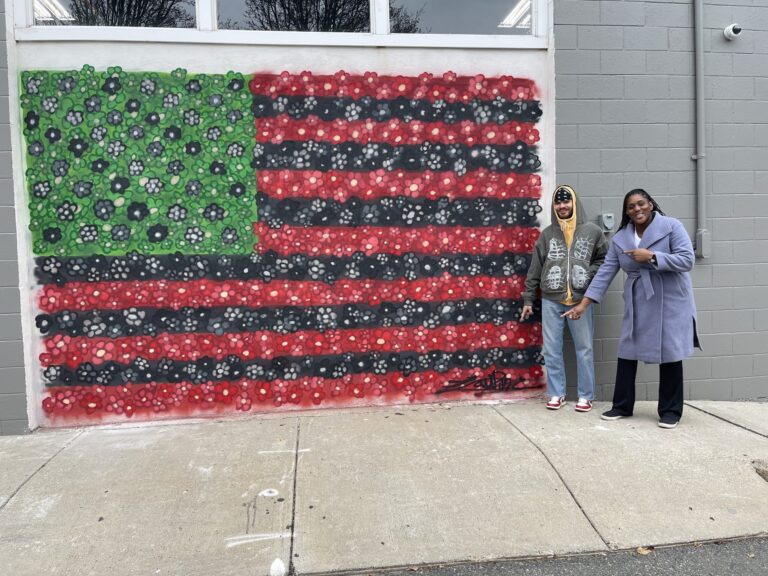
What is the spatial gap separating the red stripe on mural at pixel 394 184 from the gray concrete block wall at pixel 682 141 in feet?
1.50

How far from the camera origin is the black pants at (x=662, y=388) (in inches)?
168

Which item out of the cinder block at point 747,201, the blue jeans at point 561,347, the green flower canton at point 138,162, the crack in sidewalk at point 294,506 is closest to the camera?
the crack in sidewalk at point 294,506

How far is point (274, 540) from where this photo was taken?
2869 millimetres

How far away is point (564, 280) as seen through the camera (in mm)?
4520

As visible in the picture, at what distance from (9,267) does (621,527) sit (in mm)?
4495

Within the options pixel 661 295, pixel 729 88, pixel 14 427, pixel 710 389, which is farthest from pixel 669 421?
pixel 14 427

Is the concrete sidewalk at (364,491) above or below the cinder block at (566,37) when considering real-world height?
below

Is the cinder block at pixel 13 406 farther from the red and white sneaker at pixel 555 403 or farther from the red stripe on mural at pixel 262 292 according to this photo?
the red and white sneaker at pixel 555 403

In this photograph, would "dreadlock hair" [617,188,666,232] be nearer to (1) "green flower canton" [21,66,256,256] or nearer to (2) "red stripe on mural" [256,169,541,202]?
(2) "red stripe on mural" [256,169,541,202]

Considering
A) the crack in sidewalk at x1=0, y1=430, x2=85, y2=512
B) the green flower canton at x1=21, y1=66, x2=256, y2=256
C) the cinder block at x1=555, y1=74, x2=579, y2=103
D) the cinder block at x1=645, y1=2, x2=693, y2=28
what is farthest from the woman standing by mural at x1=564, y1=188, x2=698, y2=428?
the crack in sidewalk at x1=0, y1=430, x2=85, y2=512

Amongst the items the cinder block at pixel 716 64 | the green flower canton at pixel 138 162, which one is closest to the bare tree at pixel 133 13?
the green flower canton at pixel 138 162

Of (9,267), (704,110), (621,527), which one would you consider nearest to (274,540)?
(621,527)

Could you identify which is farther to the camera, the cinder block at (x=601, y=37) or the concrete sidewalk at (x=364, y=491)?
the cinder block at (x=601, y=37)

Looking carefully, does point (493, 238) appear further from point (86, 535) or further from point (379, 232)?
point (86, 535)
